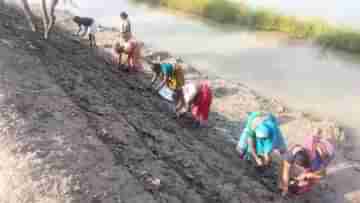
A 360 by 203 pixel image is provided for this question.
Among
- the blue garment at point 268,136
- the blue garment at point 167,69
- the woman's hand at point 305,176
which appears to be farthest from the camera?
the blue garment at point 167,69

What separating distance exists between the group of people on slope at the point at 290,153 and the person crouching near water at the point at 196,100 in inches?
43.0

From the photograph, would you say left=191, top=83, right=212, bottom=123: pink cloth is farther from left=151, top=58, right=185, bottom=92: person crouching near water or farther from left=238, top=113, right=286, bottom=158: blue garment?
left=238, top=113, right=286, bottom=158: blue garment

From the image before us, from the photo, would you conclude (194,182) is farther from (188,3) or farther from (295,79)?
(188,3)

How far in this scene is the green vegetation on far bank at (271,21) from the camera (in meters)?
13.4

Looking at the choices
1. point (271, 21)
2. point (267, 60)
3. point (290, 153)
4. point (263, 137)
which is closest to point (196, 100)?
point (263, 137)

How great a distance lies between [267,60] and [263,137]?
290 inches

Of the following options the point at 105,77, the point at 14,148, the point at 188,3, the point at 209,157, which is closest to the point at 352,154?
the point at 209,157

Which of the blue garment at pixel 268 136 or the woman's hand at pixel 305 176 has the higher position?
the blue garment at pixel 268 136

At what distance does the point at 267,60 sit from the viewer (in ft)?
40.0

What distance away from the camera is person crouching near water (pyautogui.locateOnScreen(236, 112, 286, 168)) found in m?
5.12

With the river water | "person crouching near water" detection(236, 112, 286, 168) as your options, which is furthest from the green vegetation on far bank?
"person crouching near water" detection(236, 112, 286, 168)

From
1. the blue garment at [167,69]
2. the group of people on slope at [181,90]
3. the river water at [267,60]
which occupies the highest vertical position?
the blue garment at [167,69]

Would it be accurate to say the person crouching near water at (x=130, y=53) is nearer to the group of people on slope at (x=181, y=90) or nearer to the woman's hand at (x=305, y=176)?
the group of people on slope at (x=181, y=90)

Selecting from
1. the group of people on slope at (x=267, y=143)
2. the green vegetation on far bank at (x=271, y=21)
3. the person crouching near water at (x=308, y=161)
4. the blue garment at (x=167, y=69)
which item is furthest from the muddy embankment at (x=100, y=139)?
the green vegetation on far bank at (x=271, y=21)
